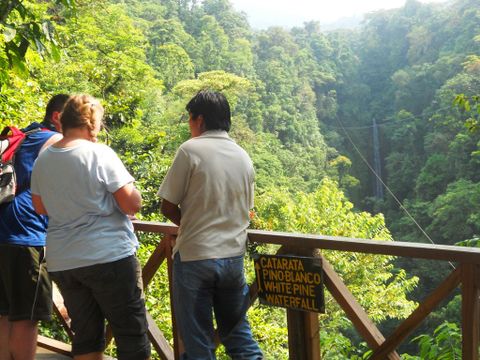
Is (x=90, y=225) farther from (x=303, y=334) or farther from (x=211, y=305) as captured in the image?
(x=303, y=334)

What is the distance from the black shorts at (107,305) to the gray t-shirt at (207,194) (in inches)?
7.2

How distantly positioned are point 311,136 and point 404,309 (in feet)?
88.7

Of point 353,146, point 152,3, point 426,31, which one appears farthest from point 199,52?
point 426,31

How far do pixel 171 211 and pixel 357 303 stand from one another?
0.65 metres

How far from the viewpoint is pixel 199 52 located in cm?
3991

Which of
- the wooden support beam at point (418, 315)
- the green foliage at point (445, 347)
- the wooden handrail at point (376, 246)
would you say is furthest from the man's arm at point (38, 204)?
the green foliage at point (445, 347)

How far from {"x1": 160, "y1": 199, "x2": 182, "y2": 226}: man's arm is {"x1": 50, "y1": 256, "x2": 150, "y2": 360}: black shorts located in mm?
170

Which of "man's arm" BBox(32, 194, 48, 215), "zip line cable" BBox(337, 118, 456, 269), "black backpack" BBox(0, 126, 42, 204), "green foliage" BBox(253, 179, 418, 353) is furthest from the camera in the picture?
"zip line cable" BBox(337, 118, 456, 269)

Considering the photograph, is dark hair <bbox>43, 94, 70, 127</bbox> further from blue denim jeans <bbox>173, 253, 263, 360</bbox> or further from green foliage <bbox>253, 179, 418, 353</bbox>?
green foliage <bbox>253, 179, 418, 353</bbox>

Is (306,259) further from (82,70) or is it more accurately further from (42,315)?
(82,70)

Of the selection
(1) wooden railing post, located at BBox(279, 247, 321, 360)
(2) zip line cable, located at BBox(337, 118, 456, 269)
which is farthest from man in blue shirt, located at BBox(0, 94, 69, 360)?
(2) zip line cable, located at BBox(337, 118, 456, 269)

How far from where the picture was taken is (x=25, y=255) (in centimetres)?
203

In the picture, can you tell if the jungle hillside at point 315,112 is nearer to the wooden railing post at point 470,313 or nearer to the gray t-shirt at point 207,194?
the wooden railing post at point 470,313

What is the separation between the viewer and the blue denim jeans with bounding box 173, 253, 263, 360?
5.96ft
